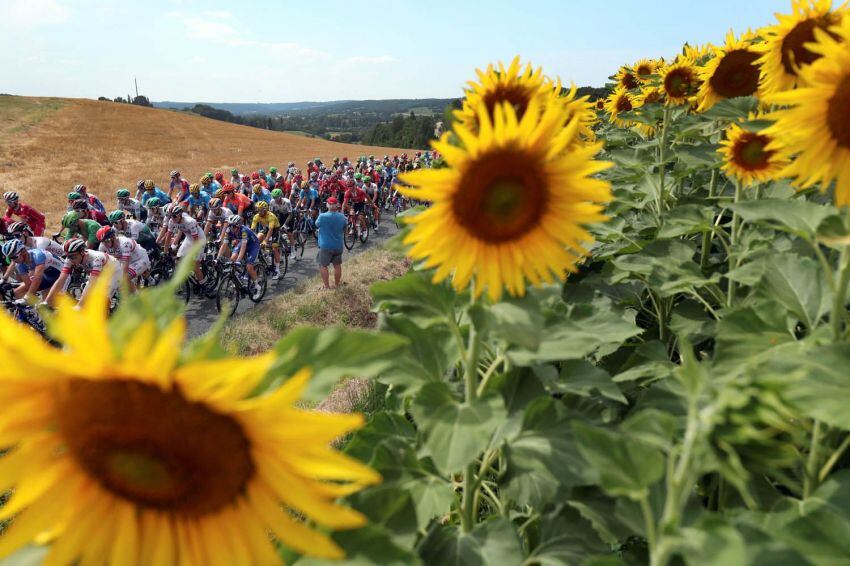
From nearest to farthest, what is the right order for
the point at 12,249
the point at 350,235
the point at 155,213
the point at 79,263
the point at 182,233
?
the point at 79,263, the point at 12,249, the point at 182,233, the point at 155,213, the point at 350,235

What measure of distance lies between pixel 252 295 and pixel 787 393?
1230 cm

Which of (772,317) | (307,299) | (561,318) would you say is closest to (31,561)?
(561,318)

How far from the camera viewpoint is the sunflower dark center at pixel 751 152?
2.84 meters

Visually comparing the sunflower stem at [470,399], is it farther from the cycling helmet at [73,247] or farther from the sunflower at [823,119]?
the cycling helmet at [73,247]

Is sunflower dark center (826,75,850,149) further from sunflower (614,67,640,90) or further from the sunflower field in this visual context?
sunflower (614,67,640,90)

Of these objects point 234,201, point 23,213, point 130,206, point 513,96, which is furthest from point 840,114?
point 130,206

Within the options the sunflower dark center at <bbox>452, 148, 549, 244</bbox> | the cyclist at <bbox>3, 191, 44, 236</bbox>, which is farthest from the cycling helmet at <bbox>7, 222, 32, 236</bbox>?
the sunflower dark center at <bbox>452, 148, 549, 244</bbox>

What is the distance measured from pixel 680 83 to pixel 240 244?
9862 millimetres

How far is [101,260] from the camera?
898cm

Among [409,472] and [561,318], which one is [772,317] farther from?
[409,472]

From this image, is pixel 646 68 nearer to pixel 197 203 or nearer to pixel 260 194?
pixel 260 194

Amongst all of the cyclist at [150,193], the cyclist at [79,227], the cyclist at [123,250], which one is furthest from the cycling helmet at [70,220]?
the cyclist at [150,193]

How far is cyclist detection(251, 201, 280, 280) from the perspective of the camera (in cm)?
1377

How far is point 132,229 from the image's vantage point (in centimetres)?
1161
